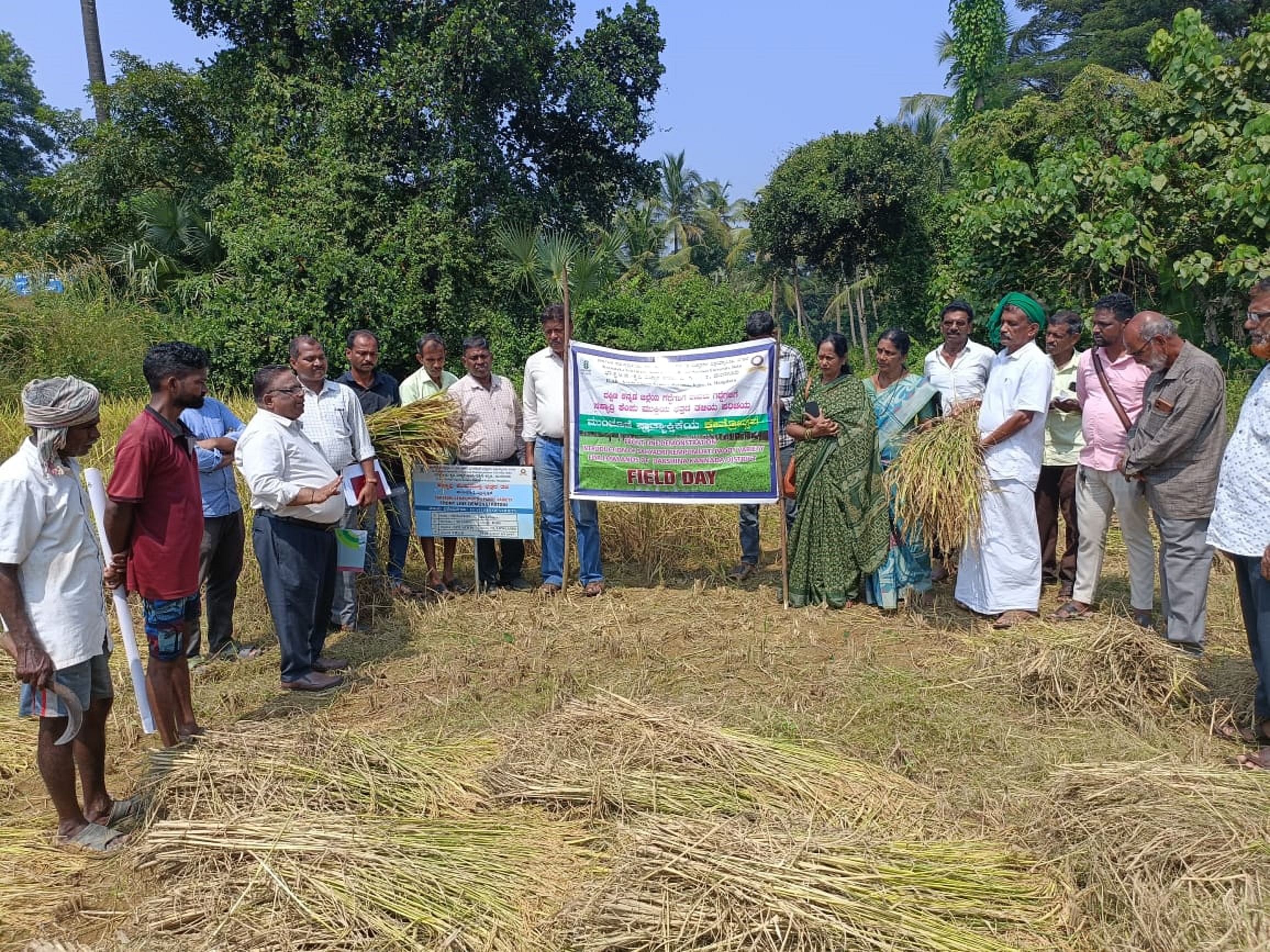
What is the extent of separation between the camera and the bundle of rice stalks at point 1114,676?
4.21 meters

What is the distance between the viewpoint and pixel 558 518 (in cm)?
649

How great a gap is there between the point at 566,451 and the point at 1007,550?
2.84m

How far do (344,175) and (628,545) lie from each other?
30.8 feet

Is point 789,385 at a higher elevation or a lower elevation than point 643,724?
higher

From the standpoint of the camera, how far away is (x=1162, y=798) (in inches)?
116

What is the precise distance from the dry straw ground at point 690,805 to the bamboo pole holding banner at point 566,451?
104 centimetres

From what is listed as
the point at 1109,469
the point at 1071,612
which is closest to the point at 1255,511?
the point at 1109,469

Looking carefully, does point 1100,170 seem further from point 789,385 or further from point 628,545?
point 628,545

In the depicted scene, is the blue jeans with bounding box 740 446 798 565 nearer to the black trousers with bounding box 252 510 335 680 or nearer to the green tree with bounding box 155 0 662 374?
the black trousers with bounding box 252 510 335 680

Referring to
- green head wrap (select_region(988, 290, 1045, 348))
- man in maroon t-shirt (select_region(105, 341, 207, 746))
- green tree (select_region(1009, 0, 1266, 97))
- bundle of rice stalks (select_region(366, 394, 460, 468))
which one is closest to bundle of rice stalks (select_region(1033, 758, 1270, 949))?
green head wrap (select_region(988, 290, 1045, 348))

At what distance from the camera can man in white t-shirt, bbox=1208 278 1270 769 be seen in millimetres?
3631

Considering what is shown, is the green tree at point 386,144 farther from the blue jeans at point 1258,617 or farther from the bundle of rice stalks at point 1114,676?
the blue jeans at point 1258,617

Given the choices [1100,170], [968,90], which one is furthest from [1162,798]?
[968,90]

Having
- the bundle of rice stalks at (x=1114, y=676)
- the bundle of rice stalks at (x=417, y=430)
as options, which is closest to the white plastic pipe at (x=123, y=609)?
the bundle of rice stalks at (x=417, y=430)
